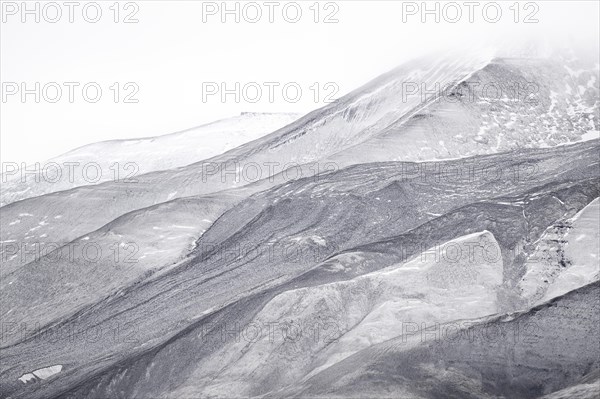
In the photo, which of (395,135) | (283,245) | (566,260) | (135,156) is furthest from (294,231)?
(135,156)

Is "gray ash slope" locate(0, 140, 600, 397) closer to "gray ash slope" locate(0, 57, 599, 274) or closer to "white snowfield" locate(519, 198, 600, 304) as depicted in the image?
"white snowfield" locate(519, 198, 600, 304)

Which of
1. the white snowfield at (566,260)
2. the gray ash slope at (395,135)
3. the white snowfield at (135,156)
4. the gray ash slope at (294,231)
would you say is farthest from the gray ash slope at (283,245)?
the white snowfield at (135,156)

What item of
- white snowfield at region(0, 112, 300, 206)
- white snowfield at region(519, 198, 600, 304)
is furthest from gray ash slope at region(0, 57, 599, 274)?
white snowfield at region(519, 198, 600, 304)

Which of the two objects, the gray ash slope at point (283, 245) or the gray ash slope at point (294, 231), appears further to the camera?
the gray ash slope at point (283, 245)

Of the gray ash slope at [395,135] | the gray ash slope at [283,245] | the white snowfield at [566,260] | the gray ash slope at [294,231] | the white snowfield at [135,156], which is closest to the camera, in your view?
the gray ash slope at [294,231]

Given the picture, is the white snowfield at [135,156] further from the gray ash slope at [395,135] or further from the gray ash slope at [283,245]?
the gray ash slope at [283,245]

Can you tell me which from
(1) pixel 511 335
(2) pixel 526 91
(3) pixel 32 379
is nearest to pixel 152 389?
(3) pixel 32 379
